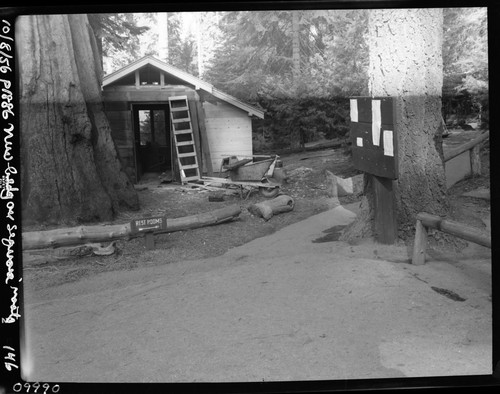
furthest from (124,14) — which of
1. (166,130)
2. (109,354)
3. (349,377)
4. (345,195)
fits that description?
(349,377)

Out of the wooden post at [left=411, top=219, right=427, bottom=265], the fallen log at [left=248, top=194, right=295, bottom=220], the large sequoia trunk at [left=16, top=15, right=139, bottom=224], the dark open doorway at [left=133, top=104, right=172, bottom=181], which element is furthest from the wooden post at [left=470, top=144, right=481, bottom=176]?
the large sequoia trunk at [left=16, top=15, right=139, bottom=224]

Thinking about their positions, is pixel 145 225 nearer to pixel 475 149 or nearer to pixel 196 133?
pixel 196 133

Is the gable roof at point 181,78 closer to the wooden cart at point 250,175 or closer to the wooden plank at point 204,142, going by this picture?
the wooden plank at point 204,142

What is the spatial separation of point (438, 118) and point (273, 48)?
1.19m

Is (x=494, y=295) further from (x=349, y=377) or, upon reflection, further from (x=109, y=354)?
(x=109, y=354)

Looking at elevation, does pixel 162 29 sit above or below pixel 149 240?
above

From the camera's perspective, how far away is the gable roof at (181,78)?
3.22 m

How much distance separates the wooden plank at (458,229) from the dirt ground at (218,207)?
0.46 ft

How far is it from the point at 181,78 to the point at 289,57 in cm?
73

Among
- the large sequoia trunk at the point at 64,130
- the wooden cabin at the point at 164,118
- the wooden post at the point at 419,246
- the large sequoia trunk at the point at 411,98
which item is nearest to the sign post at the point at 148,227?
the large sequoia trunk at the point at 64,130

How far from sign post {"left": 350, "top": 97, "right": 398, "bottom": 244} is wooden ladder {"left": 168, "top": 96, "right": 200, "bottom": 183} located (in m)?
1.06

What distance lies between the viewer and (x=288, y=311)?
3.21m

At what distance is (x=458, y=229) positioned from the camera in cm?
320

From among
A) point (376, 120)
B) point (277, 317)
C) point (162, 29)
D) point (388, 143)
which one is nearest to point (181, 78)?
point (162, 29)
